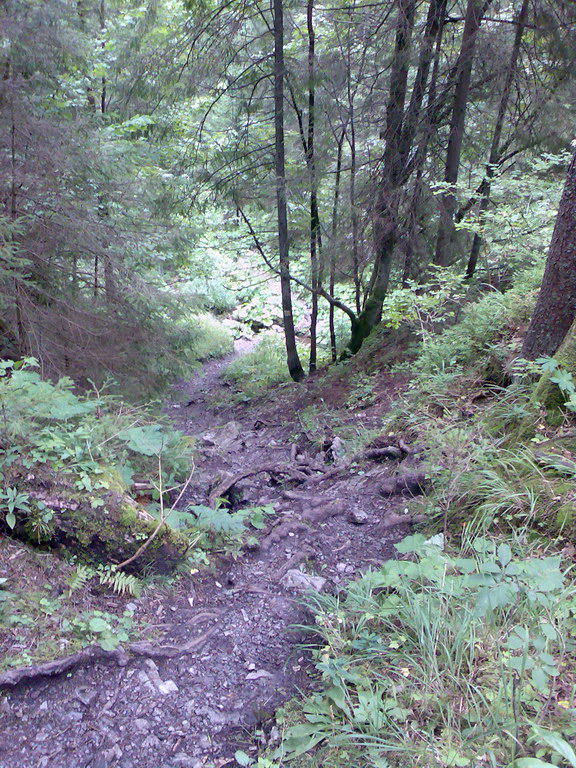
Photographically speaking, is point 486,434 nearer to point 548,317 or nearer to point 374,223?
point 548,317

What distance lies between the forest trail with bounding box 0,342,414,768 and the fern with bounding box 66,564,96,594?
354mm

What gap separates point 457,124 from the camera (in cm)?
898

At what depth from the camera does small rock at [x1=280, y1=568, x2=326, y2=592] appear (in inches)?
135

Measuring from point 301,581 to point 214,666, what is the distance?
856mm

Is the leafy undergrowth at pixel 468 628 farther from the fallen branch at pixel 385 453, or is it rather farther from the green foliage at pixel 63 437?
the green foliage at pixel 63 437

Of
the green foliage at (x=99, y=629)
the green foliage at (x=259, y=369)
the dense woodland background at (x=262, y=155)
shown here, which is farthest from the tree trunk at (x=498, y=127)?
the green foliage at (x=99, y=629)

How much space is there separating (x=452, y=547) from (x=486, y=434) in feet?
4.18

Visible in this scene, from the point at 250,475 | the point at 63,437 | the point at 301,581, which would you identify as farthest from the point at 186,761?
the point at 250,475


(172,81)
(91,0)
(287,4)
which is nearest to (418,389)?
(172,81)

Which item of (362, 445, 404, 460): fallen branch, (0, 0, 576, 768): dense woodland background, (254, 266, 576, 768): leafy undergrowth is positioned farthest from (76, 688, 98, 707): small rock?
(362, 445, 404, 460): fallen branch

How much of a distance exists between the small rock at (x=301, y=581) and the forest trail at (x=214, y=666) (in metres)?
0.01

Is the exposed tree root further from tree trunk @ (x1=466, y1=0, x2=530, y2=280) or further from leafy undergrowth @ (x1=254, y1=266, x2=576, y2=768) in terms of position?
tree trunk @ (x1=466, y1=0, x2=530, y2=280)

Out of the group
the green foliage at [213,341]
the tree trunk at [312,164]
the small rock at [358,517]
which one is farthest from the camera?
the green foliage at [213,341]

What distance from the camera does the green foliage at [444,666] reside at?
1.98 meters
